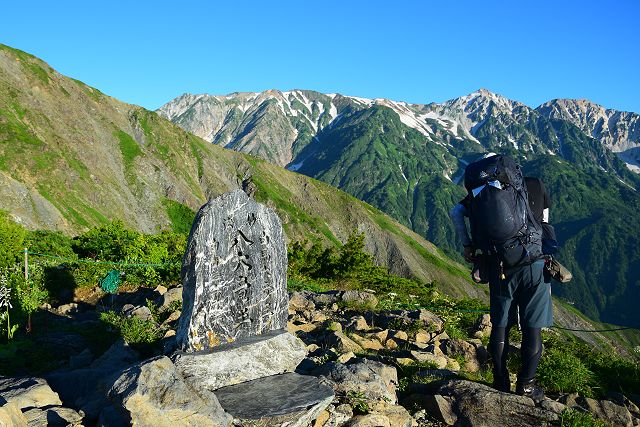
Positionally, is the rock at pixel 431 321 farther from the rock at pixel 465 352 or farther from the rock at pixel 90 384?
the rock at pixel 90 384

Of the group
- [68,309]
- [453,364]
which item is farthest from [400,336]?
[68,309]

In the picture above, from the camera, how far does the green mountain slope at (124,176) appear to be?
181 feet

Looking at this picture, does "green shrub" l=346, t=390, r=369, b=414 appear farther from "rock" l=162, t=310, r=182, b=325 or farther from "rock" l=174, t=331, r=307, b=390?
"rock" l=162, t=310, r=182, b=325

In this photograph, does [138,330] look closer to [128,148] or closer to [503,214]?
[503,214]

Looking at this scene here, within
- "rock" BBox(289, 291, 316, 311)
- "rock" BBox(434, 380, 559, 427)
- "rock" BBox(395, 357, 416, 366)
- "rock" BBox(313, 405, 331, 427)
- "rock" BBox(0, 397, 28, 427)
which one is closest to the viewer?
"rock" BBox(0, 397, 28, 427)

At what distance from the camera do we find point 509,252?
5.86 meters

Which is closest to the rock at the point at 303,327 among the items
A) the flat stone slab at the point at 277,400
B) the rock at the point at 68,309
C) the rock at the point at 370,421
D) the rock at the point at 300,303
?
the rock at the point at 300,303

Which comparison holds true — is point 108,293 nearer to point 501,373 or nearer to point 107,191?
point 501,373

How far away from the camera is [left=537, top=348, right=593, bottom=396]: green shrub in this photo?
6.99 metres

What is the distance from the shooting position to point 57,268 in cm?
1488

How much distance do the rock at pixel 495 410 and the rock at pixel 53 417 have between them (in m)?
4.27

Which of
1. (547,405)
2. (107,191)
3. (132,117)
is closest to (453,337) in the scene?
(547,405)

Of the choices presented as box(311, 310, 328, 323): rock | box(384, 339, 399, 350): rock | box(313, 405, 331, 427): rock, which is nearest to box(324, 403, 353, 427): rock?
box(313, 405, 331, 427): rock

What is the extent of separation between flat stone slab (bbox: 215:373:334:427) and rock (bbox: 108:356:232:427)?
33 cm
